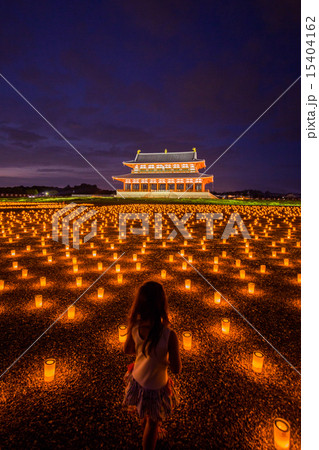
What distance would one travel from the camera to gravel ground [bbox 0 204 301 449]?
206 cm

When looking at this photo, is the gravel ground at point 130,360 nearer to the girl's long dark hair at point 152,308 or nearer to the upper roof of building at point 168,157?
the girl's long dark hair at point 152,308

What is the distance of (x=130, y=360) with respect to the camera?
9.54 ft

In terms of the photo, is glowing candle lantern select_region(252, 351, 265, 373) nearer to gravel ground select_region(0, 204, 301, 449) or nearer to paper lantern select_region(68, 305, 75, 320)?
gravel ground select_region(0, 204, 301, 449)

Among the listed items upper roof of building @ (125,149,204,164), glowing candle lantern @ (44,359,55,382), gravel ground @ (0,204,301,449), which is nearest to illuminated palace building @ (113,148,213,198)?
upper roof of building @ (125,149,204,164)

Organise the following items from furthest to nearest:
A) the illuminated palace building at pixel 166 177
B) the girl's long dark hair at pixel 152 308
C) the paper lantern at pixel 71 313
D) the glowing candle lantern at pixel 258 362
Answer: the illuminated palace building at pixel 166 177, the paper lantern at pixel 71 313, the glowing candle lantern at pixel 258 362, the girl's long dark hair at pixel 152 308

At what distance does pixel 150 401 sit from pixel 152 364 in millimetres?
295

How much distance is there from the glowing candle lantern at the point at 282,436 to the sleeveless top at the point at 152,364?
0.97 m

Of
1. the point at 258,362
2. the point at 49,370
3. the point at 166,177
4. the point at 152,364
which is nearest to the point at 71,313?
the point at 49,370

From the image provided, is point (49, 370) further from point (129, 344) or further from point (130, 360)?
point (129, 344)

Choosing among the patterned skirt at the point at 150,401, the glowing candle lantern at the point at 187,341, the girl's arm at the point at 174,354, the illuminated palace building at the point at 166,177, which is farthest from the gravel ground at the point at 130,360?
the illuminated palace building at the point at 166,177

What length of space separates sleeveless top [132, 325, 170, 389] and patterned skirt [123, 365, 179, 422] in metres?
0.05

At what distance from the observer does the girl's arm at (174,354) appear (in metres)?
1.78

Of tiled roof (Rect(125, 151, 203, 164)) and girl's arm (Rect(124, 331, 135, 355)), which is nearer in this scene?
girl's arm (Rect(124, 331, 135, 355))

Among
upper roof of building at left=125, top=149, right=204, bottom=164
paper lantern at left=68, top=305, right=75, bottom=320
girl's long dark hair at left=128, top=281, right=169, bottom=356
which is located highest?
upper roof of building at left=125, top=149, right=204, bottom=164
